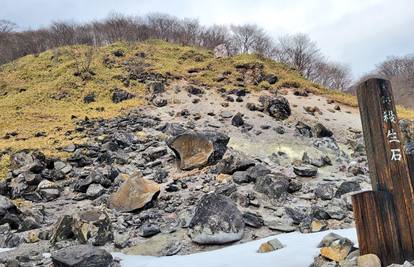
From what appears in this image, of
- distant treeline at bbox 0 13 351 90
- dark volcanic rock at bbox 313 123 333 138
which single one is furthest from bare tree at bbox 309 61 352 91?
dark volcanic rock at bbox 313 123 333 138

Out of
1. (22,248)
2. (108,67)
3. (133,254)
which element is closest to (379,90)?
(133,254)

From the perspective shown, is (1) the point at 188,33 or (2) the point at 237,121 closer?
(2) the point at 237,121

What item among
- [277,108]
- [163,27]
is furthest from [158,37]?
[277,108]

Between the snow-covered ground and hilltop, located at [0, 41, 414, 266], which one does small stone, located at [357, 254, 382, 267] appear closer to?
hilltop, located at [0, 41, 414, 266]

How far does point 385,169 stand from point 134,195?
5.42 meters

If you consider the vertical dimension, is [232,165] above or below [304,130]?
below

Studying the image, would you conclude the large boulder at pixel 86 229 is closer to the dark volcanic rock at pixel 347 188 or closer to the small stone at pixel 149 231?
the small stone at pixel 149 231

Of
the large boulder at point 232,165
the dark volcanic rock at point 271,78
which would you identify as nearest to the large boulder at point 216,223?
the large boulder at point 232,165

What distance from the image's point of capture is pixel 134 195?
25.8ft

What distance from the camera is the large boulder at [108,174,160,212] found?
302 inches

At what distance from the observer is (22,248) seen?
6320mm

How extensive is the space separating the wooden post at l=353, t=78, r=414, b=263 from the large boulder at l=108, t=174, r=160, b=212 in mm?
5001

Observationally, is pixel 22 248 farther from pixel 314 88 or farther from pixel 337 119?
pixel 314 88

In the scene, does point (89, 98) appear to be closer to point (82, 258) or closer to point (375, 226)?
point (82, 258)
